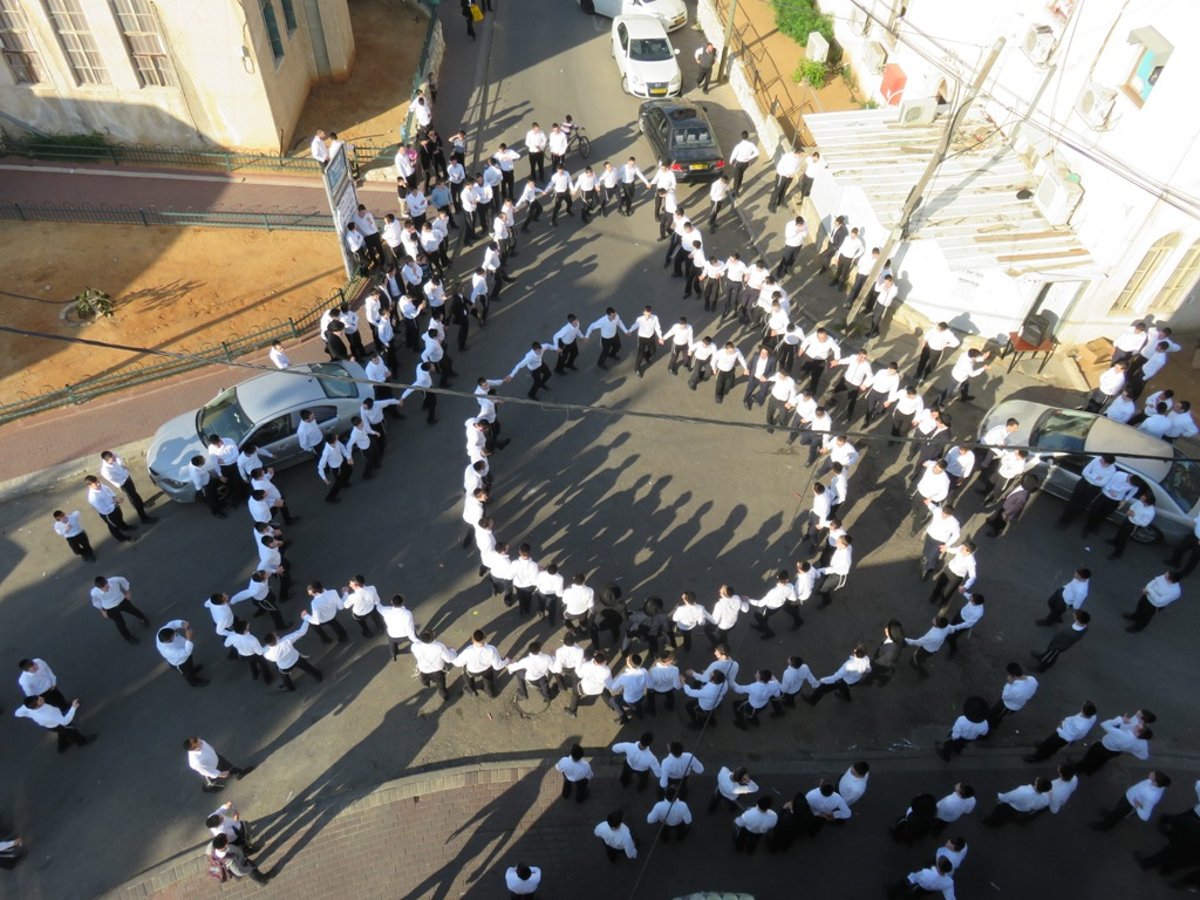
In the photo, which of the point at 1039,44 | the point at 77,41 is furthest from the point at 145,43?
the point at 1039,44

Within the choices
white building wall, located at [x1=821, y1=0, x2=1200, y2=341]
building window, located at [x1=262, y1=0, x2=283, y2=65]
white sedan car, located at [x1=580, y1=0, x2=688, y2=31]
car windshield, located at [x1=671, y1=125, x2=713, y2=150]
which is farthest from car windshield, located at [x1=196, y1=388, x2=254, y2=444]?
white sedan car, located at [x1=580, y1=0, x2=688, y2=31]

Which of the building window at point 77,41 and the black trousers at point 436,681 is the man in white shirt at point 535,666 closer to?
the black trousers at point 436,681

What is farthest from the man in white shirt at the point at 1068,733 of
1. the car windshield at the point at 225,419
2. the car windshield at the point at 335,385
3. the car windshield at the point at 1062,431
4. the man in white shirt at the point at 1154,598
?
the car windshield at the point at 225,419

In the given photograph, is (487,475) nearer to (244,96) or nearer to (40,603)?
(40,603)

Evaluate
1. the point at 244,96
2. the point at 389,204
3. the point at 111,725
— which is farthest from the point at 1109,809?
the point at 244,96

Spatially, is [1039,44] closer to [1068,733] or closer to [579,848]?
[1068,733]
